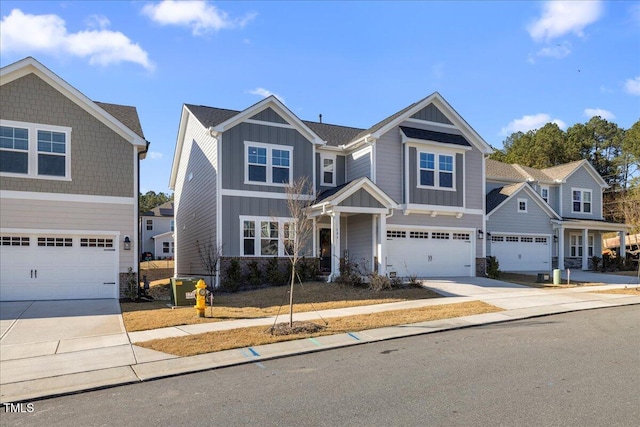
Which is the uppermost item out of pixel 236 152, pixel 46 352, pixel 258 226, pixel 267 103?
pixel 267 103

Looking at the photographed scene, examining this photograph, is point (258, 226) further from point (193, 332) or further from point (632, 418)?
point (632, 418)

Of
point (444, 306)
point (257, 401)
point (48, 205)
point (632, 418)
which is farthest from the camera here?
point (48, 205)

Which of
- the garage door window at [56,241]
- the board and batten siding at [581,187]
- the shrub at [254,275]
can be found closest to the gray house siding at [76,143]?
the garage door window at [56,241]

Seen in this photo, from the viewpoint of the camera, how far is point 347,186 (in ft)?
62.2

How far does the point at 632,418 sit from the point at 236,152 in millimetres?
16525

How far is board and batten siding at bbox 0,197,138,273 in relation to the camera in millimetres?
15719

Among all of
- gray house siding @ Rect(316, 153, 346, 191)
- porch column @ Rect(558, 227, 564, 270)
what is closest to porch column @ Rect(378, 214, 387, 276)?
gray house siding @ Rect(316, 153, 346, 191)

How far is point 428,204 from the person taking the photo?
2200cm

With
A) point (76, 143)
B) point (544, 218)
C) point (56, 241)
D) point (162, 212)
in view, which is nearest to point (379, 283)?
point (56, 241)

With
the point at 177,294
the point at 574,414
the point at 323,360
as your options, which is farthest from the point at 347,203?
the point at 574,414

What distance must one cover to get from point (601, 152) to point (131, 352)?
5804cm

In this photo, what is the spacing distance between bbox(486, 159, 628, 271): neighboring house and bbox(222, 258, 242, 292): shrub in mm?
13924

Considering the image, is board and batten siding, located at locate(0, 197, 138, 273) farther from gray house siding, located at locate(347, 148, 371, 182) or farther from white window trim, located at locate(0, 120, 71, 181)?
gray house siding, located at locate(347, 148, 371, 182)

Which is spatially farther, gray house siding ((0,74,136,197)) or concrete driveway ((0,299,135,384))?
gray house siding ((0,74,136,197))
